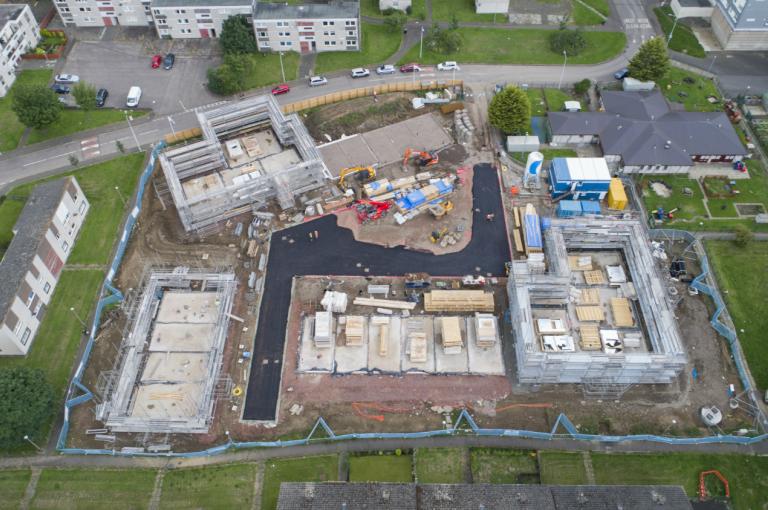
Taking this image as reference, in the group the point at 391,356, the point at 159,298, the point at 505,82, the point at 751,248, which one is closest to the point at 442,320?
the point at 391,356

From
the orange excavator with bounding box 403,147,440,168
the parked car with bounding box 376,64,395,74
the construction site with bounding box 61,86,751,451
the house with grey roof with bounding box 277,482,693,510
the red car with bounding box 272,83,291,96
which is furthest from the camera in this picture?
the parked car with bounding box 376,64,395,74

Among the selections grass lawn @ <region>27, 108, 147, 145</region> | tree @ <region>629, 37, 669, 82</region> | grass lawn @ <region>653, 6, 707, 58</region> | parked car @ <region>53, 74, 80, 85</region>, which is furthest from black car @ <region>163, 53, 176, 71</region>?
grass lawn @ <region>653, 6, 707, 58</region>

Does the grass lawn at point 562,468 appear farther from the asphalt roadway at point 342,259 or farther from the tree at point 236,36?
the tree at point 236,36

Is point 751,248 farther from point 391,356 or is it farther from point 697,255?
point 391,356

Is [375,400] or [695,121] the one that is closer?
[375,400]

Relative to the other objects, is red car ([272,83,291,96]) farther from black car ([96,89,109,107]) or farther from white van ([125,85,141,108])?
black car ([96,89,109,107])

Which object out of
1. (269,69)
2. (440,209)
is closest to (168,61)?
(269,69)
